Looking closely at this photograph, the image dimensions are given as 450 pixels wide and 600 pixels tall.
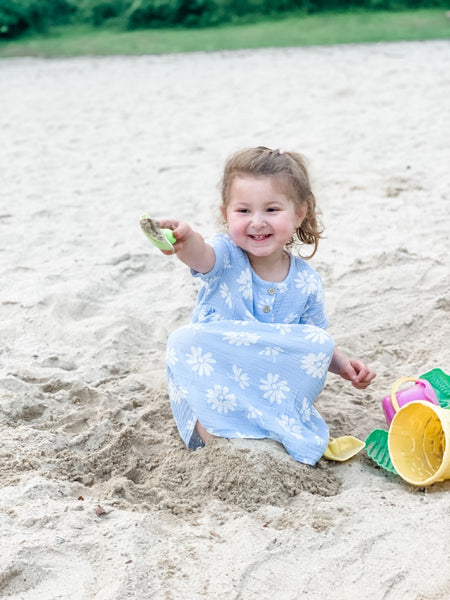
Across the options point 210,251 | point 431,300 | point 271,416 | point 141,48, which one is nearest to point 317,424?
point 271,416

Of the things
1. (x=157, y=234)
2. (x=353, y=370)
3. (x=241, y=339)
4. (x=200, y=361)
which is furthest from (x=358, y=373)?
(x=157, y=234)

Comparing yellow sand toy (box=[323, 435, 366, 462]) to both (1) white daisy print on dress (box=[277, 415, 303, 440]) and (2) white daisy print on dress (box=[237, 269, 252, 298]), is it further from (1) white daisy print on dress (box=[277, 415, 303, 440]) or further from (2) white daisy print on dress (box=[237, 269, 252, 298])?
(2) white daisy print on dress (box=[237, 269, 252, 298])

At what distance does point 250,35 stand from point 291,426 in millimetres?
11016

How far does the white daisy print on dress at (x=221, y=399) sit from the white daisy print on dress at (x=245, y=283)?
0.33 m

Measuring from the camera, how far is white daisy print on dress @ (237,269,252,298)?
2621 mm

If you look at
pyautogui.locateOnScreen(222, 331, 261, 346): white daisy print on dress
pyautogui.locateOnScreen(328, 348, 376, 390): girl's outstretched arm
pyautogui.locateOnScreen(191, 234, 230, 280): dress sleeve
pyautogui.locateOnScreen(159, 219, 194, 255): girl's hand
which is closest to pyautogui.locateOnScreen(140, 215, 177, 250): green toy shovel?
pyautogui.locateOnScreen(159, 219, 194, 255): girl's hand

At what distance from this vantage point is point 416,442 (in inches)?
96.0

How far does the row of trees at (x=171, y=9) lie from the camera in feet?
44.4

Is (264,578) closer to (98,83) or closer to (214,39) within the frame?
(98,83)

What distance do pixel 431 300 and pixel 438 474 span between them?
1474mm

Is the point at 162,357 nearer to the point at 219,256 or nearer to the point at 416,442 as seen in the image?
the point at 219,256

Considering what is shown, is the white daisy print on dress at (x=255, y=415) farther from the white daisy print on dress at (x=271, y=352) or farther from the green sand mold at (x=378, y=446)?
the green sand mold at (x=378, y=446)

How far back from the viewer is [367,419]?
9.16 feet

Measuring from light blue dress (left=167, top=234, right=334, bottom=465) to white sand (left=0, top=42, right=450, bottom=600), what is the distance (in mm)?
74
